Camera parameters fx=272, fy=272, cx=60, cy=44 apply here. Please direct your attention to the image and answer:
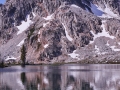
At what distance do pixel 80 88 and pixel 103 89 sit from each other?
400cm

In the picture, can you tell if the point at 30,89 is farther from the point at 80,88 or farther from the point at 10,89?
the point at 80,88

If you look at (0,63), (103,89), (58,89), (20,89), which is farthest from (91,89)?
(0,63)

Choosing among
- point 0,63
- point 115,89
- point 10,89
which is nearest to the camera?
point 115,89

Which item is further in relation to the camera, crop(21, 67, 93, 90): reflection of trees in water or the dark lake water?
the dark lake water

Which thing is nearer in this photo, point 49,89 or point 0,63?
point 49,89

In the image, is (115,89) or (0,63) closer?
(115,89)

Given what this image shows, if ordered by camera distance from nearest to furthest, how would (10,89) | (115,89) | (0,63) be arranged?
(115,89) → (10,89) → (0,63)

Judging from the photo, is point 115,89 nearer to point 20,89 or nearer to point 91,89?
point 91,89

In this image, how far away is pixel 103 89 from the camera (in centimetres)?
4416

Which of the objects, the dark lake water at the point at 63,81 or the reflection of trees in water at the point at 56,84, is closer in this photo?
the reflection of trees in water at the point at 56,84

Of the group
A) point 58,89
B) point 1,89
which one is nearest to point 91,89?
point 58,89

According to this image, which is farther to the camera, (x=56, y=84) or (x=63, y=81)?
(x=63, y=81)

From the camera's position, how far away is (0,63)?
528 feet

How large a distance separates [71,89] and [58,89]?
2159 mm
